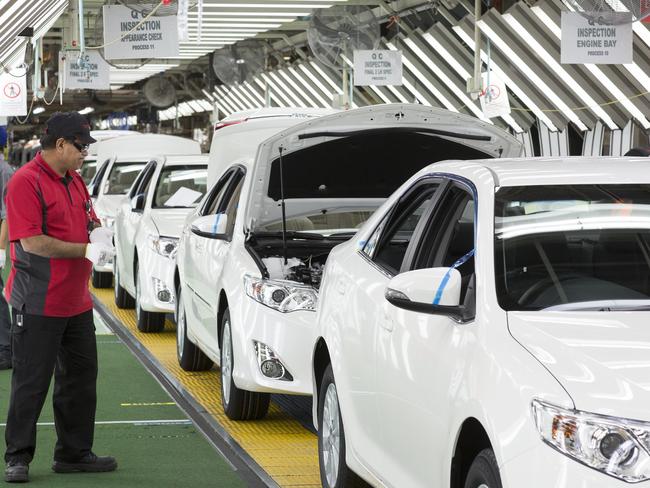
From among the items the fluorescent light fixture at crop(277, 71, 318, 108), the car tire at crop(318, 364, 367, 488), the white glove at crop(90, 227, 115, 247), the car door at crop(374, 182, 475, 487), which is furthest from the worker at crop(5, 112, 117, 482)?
the fluorescent light fixture at crop(277, 71, 318, 108)

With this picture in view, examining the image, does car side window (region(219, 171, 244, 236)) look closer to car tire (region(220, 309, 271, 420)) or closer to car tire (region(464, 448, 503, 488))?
car tire (region(220, 309, 271, 420))

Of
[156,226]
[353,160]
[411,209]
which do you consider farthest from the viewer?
[156,226]

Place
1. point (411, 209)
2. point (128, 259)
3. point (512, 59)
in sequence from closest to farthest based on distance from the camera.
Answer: point (411, 209) → point (128, 259) → point (512, 59)

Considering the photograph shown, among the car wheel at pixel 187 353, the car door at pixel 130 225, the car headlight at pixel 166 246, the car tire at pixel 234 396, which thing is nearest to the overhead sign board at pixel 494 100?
the car door at pixel 130 225

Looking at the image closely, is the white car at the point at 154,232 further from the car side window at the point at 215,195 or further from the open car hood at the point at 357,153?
the open car hood at the point at 357,153

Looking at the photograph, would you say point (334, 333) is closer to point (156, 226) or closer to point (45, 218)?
point (45, 218)

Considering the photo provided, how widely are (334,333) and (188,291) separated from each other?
161 inches

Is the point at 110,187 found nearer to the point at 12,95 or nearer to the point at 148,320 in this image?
the point at 148,320

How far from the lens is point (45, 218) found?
20.1 feet

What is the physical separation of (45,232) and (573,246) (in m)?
2.76

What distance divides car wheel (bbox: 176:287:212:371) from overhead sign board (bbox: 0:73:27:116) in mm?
16075

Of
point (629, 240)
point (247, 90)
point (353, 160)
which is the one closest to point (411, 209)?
point (629, 240)

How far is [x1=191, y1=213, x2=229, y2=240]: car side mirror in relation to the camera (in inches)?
321

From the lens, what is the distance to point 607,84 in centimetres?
2108
